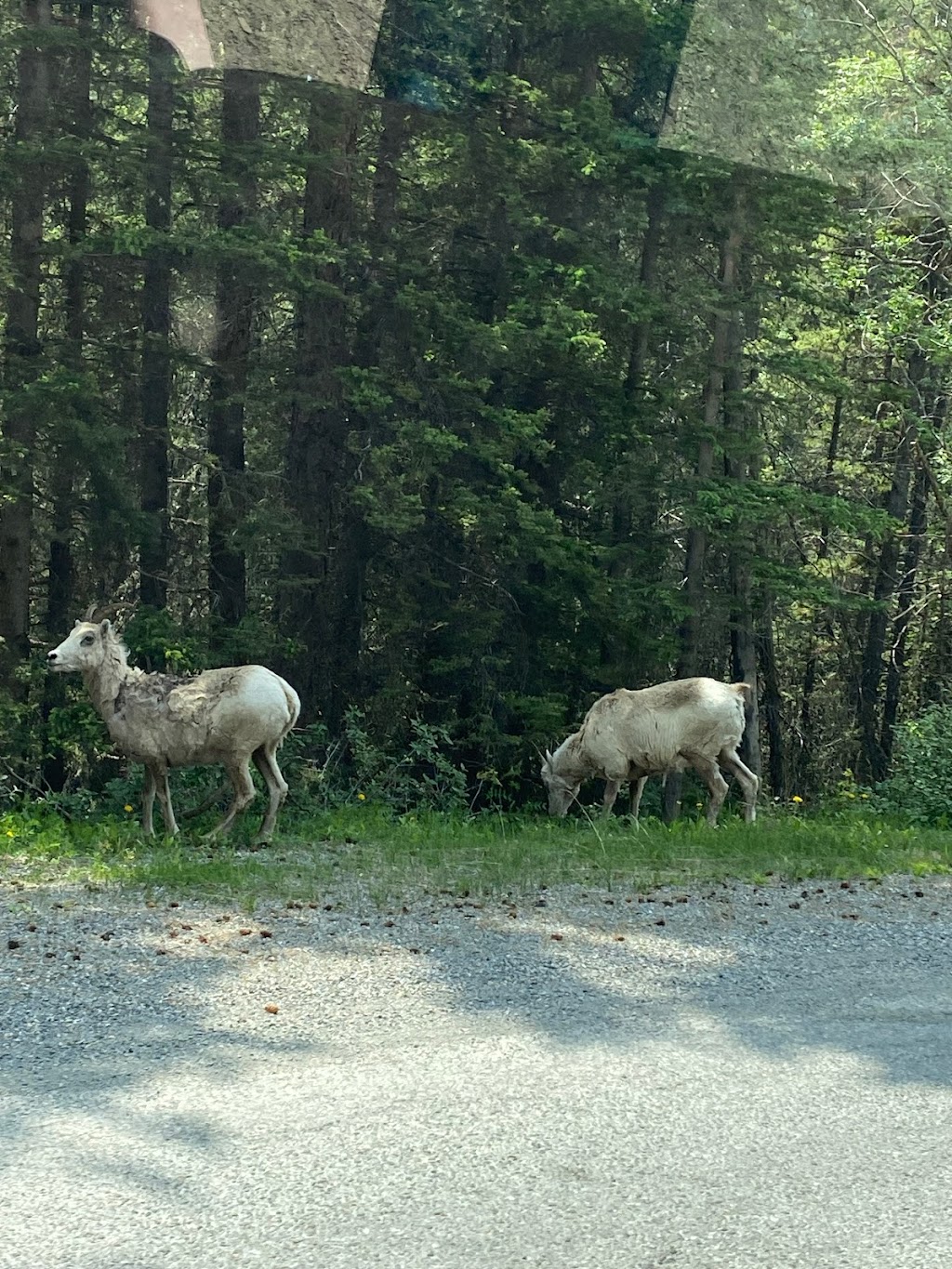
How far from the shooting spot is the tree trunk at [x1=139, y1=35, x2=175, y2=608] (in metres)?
19.5

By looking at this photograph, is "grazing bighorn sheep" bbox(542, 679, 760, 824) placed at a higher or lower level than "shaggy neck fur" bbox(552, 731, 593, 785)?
higher

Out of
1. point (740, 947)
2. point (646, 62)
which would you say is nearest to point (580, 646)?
point (646, 62)

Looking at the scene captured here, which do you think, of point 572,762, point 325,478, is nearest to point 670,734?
point 572,762

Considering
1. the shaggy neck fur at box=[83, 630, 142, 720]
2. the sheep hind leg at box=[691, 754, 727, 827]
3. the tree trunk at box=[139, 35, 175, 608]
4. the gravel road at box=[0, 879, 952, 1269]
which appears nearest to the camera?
the gravel road at box=[0, 879, 952, 1269]

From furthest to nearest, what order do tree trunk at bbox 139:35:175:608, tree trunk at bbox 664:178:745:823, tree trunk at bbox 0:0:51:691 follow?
tree trunk at bbox 664:178:745:823
tree trunk at bbox 139:35:175:608
tree trunk at bbox 0:0:51:691

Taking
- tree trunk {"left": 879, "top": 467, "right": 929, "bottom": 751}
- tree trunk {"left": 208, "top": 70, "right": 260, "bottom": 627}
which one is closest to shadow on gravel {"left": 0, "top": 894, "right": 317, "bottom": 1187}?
tree trunk {"left": 208, "top": 70, "right": 260, "bottom": 627}

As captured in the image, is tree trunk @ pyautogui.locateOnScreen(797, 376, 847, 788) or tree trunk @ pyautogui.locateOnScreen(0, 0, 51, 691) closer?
tree trunk @ pyautogui.locateOnScreen(0, 0, 51, 691)

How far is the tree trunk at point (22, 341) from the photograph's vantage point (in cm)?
1820

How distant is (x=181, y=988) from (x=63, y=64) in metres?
17.3

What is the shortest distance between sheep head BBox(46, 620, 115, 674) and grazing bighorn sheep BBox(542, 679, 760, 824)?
5.87 metres

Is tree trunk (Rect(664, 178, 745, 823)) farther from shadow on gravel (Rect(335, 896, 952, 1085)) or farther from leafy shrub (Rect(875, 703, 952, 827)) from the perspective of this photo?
shadow on gravel (Rect(335, 896, 952, 1085))

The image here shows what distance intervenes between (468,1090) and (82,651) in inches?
338

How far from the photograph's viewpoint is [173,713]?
13.4 m

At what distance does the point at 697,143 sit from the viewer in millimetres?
20891
